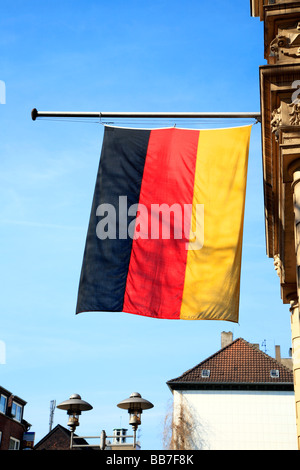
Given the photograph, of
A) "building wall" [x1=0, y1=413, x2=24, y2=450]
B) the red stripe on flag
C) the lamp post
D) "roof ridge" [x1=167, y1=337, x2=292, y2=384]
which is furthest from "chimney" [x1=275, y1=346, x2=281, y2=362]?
the red stripe on flag

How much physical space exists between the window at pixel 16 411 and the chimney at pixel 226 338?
24366 millimetres

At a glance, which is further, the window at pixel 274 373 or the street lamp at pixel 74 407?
the window at pixel 274 373

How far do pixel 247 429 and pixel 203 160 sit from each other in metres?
57.3

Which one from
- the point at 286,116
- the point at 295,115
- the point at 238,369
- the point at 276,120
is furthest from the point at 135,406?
the point at 238,369

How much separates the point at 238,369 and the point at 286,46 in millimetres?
57519

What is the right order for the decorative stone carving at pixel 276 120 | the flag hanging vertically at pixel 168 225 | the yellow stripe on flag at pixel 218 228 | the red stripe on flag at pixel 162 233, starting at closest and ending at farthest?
the yellow stripe on flag at pixel 218 228, the flag hanging vertically at pixel 168 225, the red stripe on flag at pixel 162 233, the decorative stone carving at pixel 276 120

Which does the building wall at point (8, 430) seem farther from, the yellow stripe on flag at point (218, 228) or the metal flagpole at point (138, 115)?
the yellow stripe on flag at point (218, 228)

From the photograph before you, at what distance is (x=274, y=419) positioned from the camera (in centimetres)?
6438

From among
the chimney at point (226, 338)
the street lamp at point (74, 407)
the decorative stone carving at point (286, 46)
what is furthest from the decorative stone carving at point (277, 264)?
the chimney at point (226, 338)

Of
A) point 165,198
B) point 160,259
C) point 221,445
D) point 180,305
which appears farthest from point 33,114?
point 221,445

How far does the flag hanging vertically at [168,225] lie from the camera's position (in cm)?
1037

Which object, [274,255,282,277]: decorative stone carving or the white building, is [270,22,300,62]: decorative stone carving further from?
the white building

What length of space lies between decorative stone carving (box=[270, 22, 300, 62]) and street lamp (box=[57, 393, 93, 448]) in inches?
572

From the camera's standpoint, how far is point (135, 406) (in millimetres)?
20719
